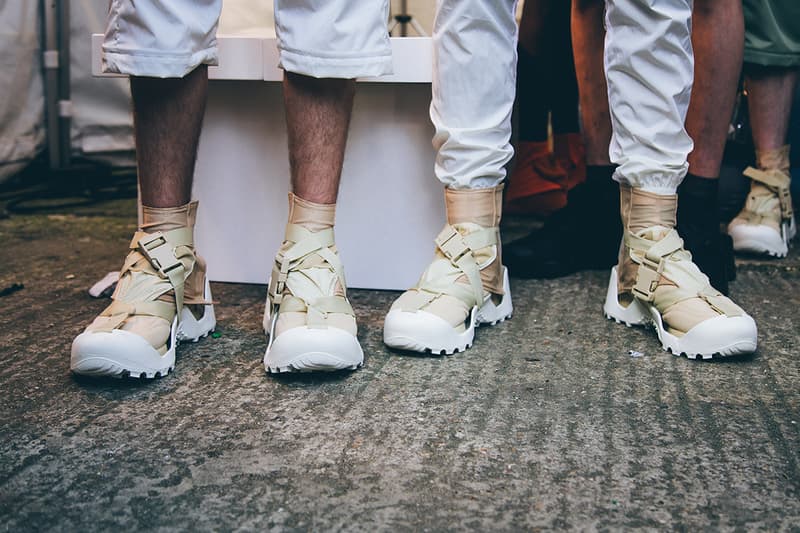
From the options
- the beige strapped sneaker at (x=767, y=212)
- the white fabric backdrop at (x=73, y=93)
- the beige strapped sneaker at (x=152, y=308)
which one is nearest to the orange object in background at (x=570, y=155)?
the beige strapped sneaker at (x=767, y=212)

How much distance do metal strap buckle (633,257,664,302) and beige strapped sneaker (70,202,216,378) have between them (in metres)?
0.60

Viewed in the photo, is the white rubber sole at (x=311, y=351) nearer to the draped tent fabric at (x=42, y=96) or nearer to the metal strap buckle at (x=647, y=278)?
the metal strap buckle at (x=647, y=278)

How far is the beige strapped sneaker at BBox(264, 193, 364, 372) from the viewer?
1.04 metres

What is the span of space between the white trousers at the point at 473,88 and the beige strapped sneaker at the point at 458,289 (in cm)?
4

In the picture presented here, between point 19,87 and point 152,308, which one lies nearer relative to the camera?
point 152,308

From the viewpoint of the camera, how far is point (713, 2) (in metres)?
1.39

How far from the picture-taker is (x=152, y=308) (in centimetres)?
108

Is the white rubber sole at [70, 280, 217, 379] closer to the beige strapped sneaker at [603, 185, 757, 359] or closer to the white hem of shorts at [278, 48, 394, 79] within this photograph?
the white hem of shorts at [278, 48, 394, 79]

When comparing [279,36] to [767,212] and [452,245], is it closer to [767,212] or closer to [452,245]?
[452,245]

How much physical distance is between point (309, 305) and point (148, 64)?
1.13 ft

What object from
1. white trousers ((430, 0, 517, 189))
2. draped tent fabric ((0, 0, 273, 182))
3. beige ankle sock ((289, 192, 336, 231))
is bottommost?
draped tent fabric ((0, 0, 273, 182))

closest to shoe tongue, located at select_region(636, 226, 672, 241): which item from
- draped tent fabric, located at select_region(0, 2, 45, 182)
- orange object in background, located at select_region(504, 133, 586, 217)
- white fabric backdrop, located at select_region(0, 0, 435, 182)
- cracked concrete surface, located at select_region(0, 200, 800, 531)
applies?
cracked concrete surface, located at select_region(0, 200, 800, 531)

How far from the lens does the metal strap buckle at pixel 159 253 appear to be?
111 centimetres

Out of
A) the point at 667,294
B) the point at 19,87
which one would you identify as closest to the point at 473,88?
the point at 667,294
